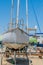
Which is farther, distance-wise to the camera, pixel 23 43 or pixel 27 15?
pixel 27 15

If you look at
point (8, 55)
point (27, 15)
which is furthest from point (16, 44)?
point (27, 15)

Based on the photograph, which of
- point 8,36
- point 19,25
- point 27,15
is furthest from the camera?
point 27,15

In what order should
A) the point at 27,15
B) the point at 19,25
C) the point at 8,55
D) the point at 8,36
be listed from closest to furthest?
the point at 8,36, the point at 19,25, the point at 8,55, the point at 27,15

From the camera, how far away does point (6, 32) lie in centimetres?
925

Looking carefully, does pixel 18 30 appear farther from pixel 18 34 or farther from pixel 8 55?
pixel 8 55

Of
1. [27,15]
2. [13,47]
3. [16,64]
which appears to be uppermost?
[27,15]

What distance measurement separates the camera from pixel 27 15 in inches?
694

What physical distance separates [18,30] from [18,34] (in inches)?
8.3

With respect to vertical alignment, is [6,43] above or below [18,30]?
below

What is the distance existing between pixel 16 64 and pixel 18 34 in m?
1.49

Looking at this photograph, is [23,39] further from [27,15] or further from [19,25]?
[27,15]

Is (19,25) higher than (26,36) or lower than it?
higher

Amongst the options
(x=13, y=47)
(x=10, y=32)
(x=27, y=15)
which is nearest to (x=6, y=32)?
(x=10, y=32)

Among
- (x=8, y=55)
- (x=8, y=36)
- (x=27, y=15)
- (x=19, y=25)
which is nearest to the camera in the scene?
(x=8, y=36)
